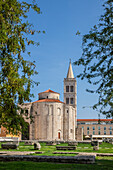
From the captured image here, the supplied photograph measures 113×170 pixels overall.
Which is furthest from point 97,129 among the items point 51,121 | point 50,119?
point 50,119

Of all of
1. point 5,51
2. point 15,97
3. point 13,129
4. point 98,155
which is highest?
point 5,51

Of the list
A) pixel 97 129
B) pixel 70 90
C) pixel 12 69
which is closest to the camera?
pixel 12 69

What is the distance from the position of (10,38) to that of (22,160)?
5504mm

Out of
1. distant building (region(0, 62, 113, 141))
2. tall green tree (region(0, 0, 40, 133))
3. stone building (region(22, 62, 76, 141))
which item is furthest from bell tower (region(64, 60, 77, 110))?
tall green tree (region(0, 0, 40, 133))

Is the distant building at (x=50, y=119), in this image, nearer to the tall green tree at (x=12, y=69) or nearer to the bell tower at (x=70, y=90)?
the bell tower at (x=70, y=90)

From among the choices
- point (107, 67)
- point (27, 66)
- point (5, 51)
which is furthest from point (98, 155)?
point (5, 51)

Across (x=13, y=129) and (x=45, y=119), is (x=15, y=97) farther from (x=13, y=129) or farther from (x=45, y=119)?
(x=45, y=119)

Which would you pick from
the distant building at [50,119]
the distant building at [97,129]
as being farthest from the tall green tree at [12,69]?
the distant building at [97,129]

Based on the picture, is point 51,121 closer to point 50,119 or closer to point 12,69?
point 50,119

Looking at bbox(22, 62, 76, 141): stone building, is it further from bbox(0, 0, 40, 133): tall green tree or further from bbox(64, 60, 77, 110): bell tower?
bbox(0, 0, 40, 133): tall green tree

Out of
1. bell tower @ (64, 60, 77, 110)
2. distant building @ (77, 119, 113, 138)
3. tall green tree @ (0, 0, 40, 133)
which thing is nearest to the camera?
tall green tree @ (0, 0, 40, 133)

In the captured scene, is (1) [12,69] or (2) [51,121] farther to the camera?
(2) [51,121]

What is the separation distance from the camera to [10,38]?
989 centimetres

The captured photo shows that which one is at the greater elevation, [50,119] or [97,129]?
[50,119]
